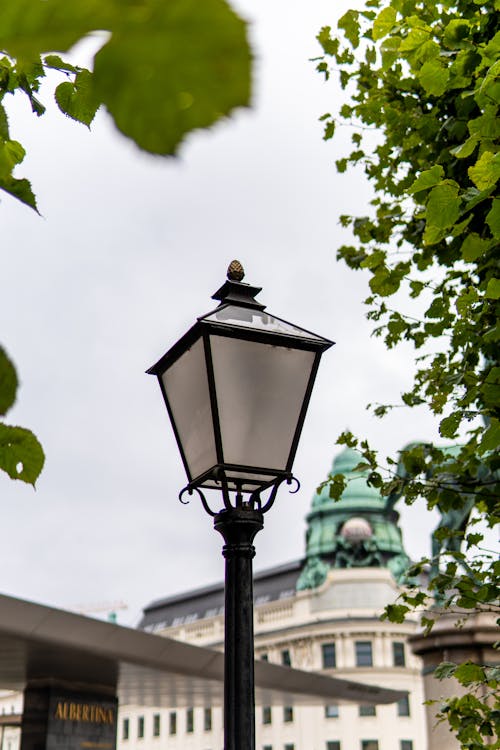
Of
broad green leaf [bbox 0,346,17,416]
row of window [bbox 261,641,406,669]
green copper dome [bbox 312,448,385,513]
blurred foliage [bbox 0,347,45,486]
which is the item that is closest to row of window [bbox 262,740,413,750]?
row of window [bbox 261,641,406,669]

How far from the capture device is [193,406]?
128 inches

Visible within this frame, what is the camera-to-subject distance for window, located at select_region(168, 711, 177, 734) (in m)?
68.3

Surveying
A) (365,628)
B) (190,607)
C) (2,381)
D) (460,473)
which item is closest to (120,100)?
(2,381)

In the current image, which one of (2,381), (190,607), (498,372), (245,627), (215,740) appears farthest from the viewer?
(190,607)

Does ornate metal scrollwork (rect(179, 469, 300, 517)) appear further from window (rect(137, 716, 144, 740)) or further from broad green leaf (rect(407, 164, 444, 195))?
window (rect(137, 716, 144, 740))

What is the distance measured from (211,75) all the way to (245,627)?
2.86m

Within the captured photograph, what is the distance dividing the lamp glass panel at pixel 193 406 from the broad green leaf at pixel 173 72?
110 inches

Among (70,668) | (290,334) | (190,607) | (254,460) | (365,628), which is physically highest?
(190,607)

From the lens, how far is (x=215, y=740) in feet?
214

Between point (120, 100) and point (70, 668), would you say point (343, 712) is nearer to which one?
point (70, 668)

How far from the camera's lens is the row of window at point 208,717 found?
59250 millimetres

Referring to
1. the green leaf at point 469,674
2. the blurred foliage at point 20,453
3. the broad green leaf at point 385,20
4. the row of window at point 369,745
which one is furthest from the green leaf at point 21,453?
the row of window at point 369,745

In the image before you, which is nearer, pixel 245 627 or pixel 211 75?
pixel 211 75

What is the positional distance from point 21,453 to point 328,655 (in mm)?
62846
